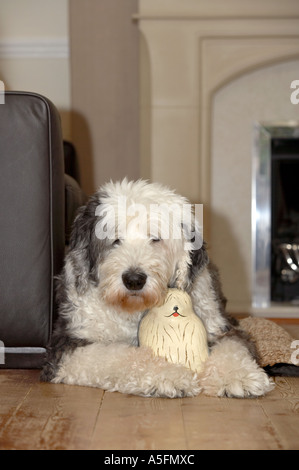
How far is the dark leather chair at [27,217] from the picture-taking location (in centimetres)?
228

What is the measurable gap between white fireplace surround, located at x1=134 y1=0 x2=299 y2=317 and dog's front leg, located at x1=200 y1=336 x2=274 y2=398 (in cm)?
248

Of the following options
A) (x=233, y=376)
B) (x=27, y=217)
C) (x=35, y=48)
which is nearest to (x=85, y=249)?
(x=27, y=217)

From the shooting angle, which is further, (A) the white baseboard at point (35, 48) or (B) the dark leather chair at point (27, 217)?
(A) the white baseboard at point (35, 48)

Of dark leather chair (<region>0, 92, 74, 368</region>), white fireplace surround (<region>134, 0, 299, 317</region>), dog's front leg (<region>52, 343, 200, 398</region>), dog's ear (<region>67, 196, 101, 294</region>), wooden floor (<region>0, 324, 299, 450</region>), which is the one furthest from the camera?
white fireplace surround (<region>134, 0, 299, 317</region>)

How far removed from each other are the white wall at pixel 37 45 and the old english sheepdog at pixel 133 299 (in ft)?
9.68

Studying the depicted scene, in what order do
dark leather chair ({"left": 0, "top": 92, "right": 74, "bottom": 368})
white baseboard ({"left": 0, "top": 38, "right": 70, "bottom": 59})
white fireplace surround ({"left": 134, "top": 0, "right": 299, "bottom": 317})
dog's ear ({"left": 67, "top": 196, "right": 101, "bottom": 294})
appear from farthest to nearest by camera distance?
white baseboard ({"left": 0, "top": 38, "right": 70, "bottom": 59})
white fireplace surround ({"left": 134, "top": 0, "right": 299, "bottom": 317})
dark leather chair ({"left": 0, "top": 92, "right": 74, "bottom": 368})
dog's ear ({"left": 67, "top": 196, "right": 101, "bottom": 294})

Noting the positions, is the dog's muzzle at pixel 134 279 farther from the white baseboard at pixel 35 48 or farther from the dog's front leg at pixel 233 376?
the white baseboard at pixel 35 48

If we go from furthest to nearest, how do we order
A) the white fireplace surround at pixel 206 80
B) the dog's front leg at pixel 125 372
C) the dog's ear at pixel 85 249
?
1. the white fireplace surround at pixel 206 80
2. the dog's ear at pixel 85 249
3. the dog's front leg at pixel 125 372

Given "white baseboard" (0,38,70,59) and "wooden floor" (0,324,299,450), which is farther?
"white baseboard" (0,38,70,59)

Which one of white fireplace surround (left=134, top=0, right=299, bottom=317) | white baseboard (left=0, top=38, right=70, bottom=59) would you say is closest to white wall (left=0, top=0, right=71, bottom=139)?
white baseboard (left=0, top=38, right=70, bottom=59)

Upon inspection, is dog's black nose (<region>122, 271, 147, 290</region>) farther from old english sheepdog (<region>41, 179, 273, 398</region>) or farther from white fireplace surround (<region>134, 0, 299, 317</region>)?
white fireplace surround (<region>134, 0, 299, 317</region>)

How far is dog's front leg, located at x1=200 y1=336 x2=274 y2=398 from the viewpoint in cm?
196

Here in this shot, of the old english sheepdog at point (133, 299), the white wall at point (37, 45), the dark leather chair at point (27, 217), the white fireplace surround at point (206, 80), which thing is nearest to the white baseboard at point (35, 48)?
the white wall at point (37, 45)

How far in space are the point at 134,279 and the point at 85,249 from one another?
11.2 inches
